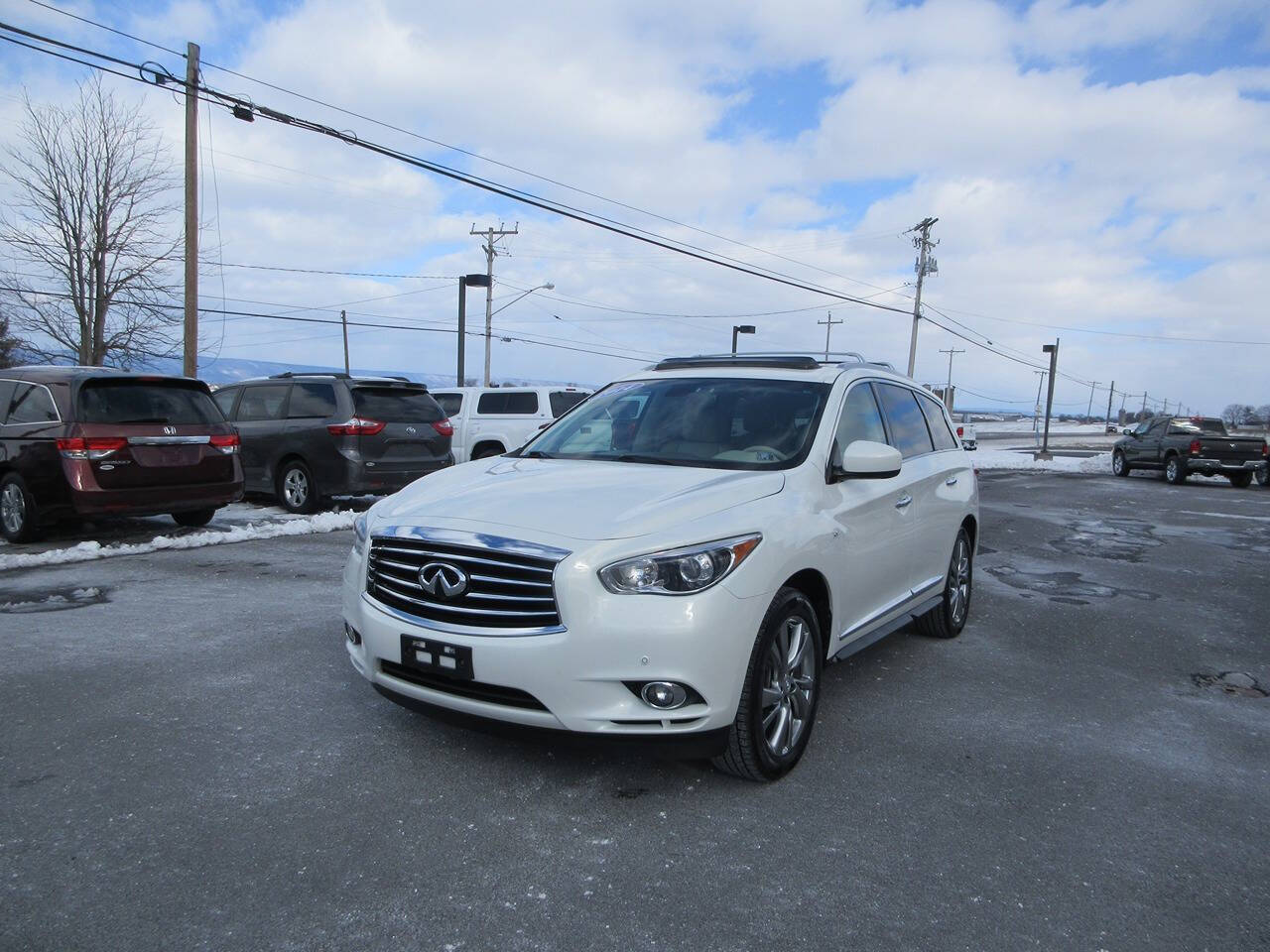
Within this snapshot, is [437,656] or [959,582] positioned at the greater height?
[437,656]

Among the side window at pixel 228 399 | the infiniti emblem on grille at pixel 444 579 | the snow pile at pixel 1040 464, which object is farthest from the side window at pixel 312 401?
the snow pile at pixel 1040 464

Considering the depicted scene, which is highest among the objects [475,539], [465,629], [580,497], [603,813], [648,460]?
[648,460]

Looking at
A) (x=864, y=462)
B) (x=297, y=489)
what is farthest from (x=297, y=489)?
(x=864, y=462)

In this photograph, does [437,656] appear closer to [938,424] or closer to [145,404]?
[938,424]

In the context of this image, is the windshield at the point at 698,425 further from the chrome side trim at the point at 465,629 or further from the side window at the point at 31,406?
the side window at the point at 31,406

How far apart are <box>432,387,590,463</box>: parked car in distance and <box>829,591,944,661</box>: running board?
1035 centimetres

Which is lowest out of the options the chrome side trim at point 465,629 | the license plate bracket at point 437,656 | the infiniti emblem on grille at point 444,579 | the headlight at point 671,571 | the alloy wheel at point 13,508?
the alloy wheel at point 13,508

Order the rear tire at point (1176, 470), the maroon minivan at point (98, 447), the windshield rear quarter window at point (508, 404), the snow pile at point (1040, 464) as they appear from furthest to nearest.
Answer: the snow pile at point (1040, 464) < the rear tire at point (1176, 470) < the windshield rear quarter window at point (508, 404) < the maroon minivan at point (98, 447)

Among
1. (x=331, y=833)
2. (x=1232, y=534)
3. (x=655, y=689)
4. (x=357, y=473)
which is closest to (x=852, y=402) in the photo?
(x=655, y=689)

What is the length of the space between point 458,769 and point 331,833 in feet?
2.01

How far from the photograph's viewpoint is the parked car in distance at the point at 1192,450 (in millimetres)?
21219

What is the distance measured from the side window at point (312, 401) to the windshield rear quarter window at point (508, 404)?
465 centimetres

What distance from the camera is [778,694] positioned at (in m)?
3.50

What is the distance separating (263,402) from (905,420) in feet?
29.7
